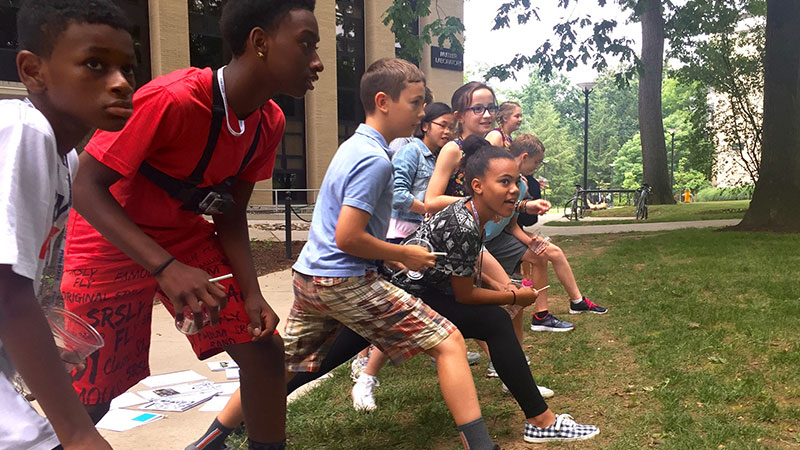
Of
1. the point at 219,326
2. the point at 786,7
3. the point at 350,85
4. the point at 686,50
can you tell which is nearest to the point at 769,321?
the point at 219,326

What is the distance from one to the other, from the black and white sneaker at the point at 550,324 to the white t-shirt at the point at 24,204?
16.2ft

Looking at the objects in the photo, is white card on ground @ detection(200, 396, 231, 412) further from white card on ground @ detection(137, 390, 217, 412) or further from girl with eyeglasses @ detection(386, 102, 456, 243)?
girl with eyeglasses @ detection(386, 102, 456, 243)

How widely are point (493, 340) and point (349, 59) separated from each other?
82.7ft

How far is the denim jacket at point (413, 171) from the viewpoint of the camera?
14.1 ft

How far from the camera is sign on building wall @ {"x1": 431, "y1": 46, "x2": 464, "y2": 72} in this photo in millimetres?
30391

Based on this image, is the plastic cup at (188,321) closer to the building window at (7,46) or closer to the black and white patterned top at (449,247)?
the black and white patterned top at (449,247)

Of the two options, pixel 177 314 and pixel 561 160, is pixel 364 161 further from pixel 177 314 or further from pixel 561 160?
pixel 561 160

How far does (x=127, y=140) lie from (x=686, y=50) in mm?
19930

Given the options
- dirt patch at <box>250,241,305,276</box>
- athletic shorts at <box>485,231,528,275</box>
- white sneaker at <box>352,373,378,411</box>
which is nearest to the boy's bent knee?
white sneaker at <box>352,373,378,411</box>

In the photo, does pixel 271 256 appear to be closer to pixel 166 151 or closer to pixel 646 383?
pixel 646 383

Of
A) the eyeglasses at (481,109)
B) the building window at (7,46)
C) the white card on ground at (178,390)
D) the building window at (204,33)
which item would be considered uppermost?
the building window at (204,33)

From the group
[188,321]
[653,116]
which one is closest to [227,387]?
[188,321]

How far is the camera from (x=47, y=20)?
1.46 m

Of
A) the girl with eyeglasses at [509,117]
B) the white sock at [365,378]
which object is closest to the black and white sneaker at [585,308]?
the girl with eyeglasses at [509,117]
